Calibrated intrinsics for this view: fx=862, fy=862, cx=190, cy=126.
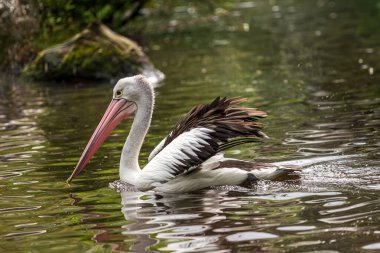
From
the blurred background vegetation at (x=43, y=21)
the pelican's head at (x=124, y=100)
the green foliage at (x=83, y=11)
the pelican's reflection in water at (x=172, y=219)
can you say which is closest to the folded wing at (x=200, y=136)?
the pelican's reflection in water at (x=172, y=219)

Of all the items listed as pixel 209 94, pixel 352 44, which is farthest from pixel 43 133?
pixel 352 44

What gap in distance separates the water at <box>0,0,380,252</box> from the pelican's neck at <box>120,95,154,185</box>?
0.19 metres

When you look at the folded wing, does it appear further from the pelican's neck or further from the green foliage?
the green foliage

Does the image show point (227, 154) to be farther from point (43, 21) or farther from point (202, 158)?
point (43, 21)

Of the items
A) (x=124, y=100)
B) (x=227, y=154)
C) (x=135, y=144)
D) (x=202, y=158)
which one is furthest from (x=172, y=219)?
(x=227, y=154)

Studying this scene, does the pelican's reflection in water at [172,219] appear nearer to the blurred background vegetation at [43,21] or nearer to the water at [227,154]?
the water at [227,154]

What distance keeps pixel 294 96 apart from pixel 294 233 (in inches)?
306

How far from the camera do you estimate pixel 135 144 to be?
8422 mm

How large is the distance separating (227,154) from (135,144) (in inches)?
64.7

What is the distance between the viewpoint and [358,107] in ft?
39.8

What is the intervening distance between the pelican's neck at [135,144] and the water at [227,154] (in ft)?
0.61

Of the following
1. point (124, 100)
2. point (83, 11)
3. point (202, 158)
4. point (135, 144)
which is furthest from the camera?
point (83, 11)

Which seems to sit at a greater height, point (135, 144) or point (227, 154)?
point (135, 144)

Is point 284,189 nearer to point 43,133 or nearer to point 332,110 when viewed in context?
point 332,110
